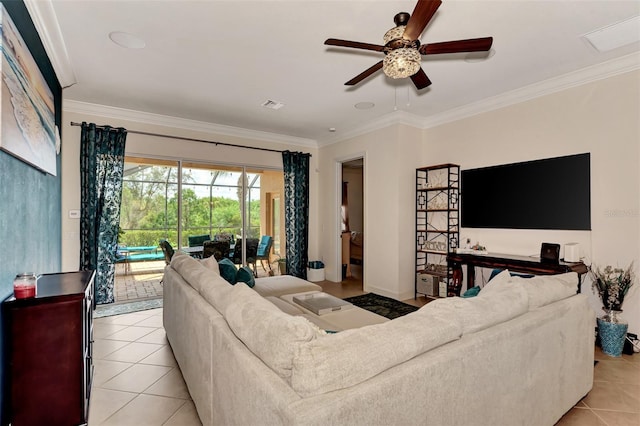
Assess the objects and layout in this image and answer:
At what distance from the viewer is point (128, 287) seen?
4961 mm

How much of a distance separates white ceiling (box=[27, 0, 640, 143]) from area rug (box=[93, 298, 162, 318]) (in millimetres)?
2809

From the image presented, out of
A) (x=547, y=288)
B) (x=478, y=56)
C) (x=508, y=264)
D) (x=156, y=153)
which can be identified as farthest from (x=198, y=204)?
(x=547, y=288)

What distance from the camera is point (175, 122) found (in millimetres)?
5066

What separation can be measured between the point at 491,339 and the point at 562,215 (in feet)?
9.38

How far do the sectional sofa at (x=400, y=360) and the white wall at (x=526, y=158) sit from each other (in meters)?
1.55

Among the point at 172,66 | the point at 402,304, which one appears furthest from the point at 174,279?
the point at 402,304

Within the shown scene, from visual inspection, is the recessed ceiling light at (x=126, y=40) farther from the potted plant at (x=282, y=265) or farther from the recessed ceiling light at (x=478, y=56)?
the potted plant at (x=282, y=265)

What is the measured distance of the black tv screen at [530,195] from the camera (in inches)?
136

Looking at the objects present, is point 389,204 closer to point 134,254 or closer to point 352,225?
point 352,225


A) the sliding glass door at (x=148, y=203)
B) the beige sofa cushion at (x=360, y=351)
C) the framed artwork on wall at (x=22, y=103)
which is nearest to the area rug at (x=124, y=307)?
the sliding glass door at (x=148, y=203)

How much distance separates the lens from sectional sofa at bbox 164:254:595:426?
1075mm

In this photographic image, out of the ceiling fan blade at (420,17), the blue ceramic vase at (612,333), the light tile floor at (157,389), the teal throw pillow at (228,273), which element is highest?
the ceiling fan blade at (420,17)

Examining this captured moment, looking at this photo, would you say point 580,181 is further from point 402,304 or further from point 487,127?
point 402,304

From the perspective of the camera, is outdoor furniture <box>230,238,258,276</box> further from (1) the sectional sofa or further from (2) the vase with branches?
(2) the vase with branches
